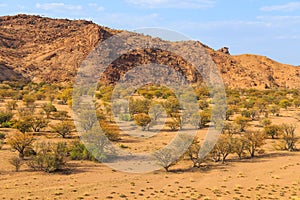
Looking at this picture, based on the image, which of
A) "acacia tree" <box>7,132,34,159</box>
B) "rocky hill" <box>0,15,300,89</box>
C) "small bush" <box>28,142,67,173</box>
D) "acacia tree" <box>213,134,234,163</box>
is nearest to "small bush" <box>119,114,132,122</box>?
"acacia tree" <box>213,134,234,163</box>

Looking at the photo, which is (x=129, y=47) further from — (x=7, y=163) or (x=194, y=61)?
(x=7, y=163)

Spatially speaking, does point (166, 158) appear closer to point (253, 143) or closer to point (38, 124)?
point (253, 143)

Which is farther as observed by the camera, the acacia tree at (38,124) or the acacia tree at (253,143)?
the acacia tree at (38,124)

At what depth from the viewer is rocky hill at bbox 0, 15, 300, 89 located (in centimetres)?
8562

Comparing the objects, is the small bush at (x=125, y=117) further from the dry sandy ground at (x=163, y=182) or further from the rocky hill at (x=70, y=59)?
the rocky hill at (x=70, y=59)

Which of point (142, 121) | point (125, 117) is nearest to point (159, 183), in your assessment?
point (142, 121)

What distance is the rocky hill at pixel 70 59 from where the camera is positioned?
85.6 meters

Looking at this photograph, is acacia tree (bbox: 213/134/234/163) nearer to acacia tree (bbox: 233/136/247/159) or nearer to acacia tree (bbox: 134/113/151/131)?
acacia tree (bbox: 233/136/247/159)

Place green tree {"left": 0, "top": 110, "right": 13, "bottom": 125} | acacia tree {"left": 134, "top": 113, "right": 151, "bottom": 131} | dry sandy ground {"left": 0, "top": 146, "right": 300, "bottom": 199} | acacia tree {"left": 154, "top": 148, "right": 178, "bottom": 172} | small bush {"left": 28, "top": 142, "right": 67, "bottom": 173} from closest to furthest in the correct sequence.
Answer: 1. dry sandy ground {"left": 0, "top": 146, "right": 300, "bottom": 199}
2. small bush {"left": 28, "top": 142, "right": 67, "bottom": 173}
3. acacia tree {"left": 154, "top": 148, "right": 178, "bottom": 172}
4. green tree {"left": 0, "top": 110, "right": 13, "bottom": 125}
5. acacia tree {"left": 134, "top": 113, "right": 151, "bottom": 131}

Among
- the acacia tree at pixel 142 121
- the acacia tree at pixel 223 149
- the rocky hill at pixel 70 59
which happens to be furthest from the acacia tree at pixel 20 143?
the rocky hill at pixel 70 59

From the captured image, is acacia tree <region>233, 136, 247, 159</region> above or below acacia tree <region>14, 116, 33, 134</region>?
below

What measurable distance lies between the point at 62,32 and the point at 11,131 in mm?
85968

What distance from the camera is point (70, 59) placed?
289ft

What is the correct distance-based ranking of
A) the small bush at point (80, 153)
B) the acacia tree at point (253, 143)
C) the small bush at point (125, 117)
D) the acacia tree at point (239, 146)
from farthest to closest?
the small bush at point (125, 117), the acacia tree at point (253, 143), the acacia tree at point (239, 146), the small bush at point (80, 153)
